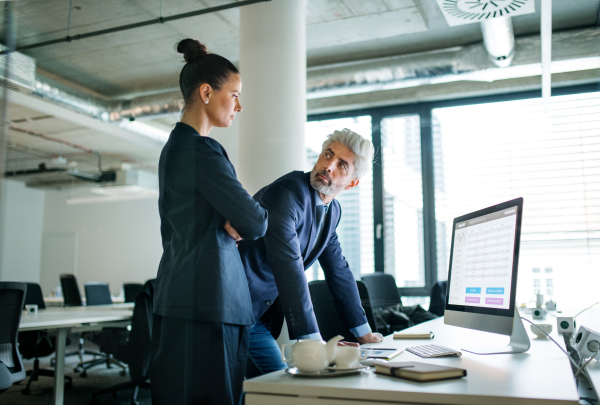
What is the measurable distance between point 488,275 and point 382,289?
2832 millimetres

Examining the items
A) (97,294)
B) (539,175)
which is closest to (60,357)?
(97,294)

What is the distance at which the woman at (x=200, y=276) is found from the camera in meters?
1.41

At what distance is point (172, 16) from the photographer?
254 cm

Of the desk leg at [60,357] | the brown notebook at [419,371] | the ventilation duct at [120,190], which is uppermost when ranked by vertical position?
the ventilation duct at [120,190]

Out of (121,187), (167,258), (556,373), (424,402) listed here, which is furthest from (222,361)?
(121,187)

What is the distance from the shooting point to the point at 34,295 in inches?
84.5

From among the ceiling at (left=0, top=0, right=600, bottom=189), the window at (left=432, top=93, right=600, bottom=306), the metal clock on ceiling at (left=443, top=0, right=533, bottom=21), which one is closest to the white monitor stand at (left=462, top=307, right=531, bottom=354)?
the ceiling at (left=0, top=0, right=600, bottom=189)

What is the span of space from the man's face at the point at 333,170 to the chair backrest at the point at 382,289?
7.65 feet

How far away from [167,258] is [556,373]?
1062 millimetres

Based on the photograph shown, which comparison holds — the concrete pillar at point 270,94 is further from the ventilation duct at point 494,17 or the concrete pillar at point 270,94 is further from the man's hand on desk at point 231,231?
the man's hand on desk at point 231,231

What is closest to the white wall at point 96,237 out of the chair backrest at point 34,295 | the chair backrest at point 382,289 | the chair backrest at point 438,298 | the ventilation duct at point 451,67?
the chair backrest at point 34,295

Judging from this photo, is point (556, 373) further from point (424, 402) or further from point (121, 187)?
point (121, 187)

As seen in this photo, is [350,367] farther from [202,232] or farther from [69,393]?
[69,393]

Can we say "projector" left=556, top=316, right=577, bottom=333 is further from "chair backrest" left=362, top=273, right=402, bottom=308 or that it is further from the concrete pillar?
"chair backrest" left=362, top=273, right=402, bottom=308
